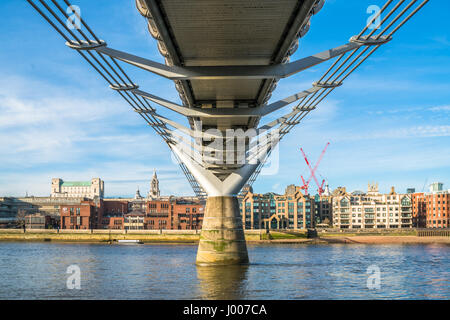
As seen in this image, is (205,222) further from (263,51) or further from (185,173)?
(263,51)

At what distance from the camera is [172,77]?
18.2 meters

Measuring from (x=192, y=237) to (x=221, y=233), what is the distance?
200 ft

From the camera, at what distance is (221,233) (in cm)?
3469

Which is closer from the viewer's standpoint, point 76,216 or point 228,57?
point 228,57

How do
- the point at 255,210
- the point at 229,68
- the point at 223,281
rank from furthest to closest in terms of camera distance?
the point at 255,210
the point at 223,281
the point at 229,68

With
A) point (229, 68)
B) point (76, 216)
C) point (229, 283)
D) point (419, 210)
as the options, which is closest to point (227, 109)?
point (229, 68)

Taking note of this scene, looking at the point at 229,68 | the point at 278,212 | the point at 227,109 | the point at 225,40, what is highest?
the point at 225,40

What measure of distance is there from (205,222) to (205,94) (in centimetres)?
1298

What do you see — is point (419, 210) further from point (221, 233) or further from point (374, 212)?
point (221, 233)

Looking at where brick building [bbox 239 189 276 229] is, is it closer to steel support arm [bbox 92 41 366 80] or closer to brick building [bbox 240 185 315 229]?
brick building [bbox 240 185 315 229]

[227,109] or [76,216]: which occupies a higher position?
[227,109]

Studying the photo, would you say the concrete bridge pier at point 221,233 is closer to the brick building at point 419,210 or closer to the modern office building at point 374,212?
the modern office building at point 374,212

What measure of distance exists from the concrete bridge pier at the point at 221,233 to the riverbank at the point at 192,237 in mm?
56004
